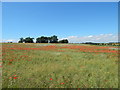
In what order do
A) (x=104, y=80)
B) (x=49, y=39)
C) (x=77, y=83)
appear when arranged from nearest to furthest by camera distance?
(x=77, y=83) < (x=104, y=80) < (x=49, y=39)

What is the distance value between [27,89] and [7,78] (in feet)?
4.47

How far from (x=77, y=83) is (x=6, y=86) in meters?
2.97

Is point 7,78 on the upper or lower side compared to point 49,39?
lower

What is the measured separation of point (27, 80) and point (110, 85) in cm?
364

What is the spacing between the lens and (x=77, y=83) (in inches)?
124

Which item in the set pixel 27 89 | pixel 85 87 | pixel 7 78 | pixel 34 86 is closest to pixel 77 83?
pixel 85 87

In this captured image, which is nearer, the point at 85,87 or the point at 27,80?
the point at 85,87

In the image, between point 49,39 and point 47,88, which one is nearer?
point 47,88

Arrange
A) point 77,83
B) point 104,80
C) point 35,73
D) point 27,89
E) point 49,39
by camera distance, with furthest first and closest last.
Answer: point 49,39 → point 35,73 → point 104,80 → point 77,83 → point 27,89

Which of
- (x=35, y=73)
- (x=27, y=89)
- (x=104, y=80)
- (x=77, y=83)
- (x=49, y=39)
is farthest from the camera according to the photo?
(x=49, y=39)

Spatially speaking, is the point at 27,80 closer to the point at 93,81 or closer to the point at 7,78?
the point at 7,78

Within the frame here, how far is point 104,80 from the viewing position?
11.0 feet

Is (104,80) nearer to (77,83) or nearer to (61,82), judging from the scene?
(77,83)

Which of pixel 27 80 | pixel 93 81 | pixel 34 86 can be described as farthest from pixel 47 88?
pixel 93 81
